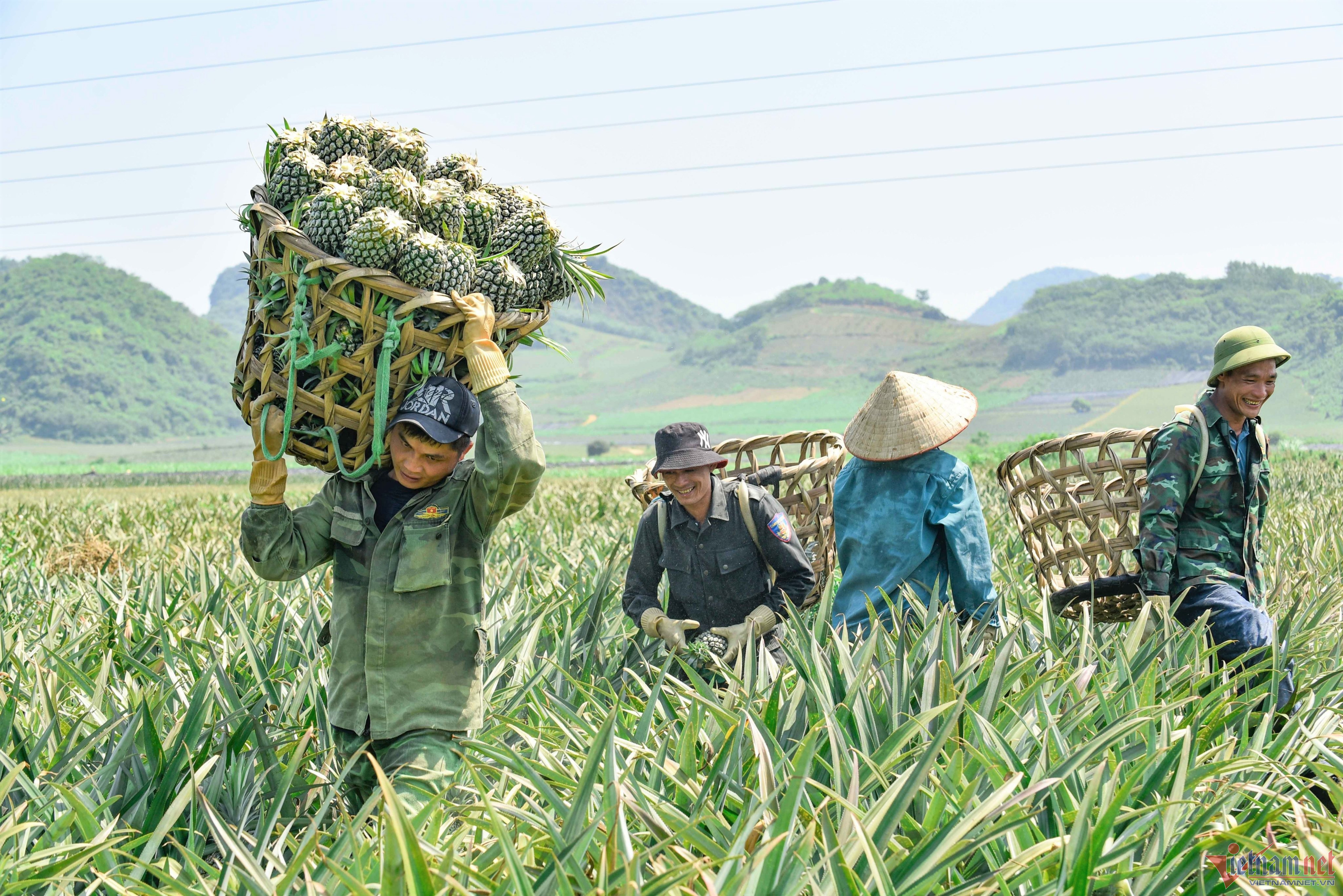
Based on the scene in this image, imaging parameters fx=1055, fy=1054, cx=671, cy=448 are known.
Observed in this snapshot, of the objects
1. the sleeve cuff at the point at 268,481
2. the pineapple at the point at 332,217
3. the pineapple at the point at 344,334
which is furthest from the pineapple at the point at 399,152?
the sleeve cuff at the point at 268,481

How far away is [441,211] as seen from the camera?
8.93ft

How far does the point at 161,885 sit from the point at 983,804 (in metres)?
1.83

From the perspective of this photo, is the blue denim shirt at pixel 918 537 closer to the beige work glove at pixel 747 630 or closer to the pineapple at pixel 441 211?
the beige work glove at pixel 747 630

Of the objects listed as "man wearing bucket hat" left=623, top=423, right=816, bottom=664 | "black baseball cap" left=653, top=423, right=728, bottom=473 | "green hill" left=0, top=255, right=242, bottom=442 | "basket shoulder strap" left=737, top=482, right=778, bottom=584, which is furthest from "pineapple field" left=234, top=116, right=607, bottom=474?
"green hill" left=0, top=255, right=242, bottom=442

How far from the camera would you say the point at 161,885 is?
2.41 metres

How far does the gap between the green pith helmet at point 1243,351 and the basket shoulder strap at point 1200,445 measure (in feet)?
0.39

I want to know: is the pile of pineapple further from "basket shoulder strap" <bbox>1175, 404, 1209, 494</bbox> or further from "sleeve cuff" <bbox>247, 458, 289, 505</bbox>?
"basket shoulder strap" <bbox>1175, 404, 1209, 494</bbox>

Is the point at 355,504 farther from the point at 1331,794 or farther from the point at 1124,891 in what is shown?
the point at 1331,794

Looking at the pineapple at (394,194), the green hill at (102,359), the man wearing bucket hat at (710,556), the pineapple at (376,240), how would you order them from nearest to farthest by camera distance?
the pineapple at (376,240)
the pineapple at (394,194)
the man wearing bucket hat at (710,556)
the green hill at (102,359)

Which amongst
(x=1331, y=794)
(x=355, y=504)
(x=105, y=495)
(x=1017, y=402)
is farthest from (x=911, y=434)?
(x=1017, y=402)

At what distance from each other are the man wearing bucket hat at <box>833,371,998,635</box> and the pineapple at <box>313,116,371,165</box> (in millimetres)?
1944

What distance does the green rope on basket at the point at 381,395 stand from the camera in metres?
2.58

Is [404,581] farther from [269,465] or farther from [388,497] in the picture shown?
[269,465]

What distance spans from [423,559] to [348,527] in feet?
0.84
